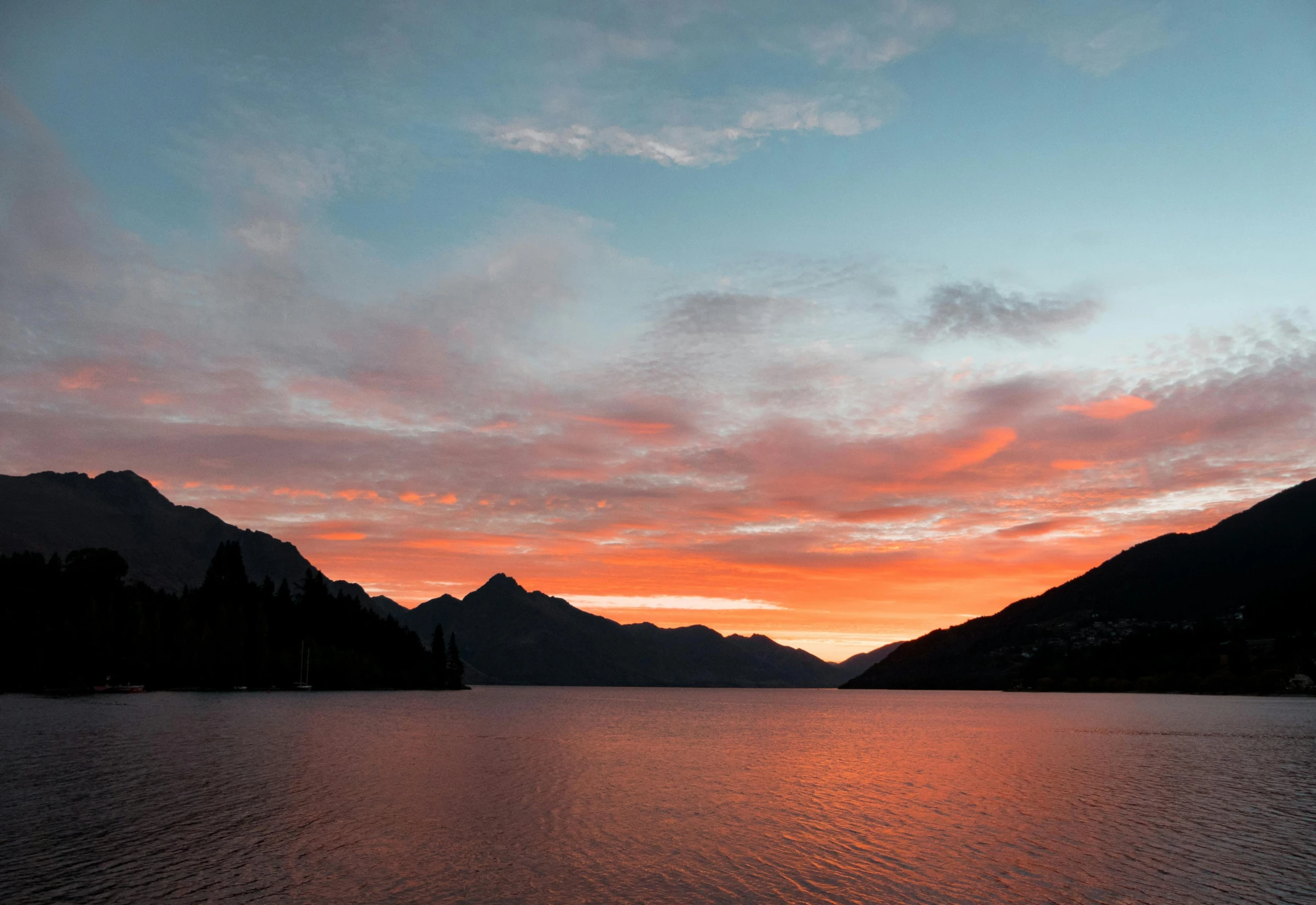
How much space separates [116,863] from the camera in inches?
1548

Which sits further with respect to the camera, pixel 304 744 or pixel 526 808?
pixel 304 744

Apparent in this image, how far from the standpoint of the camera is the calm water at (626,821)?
37844mm

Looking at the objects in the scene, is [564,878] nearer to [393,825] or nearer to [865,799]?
[393,825]

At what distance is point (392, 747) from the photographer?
101 m

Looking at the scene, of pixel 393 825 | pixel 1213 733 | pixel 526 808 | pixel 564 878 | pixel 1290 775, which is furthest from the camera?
pixel 1213 733

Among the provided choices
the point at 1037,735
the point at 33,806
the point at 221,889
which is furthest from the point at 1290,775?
the point at 33,806

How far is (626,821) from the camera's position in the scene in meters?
54.8

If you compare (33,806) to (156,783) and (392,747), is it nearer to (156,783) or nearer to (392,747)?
(156,783)

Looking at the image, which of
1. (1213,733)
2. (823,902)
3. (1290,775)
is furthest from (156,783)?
(1213,733)

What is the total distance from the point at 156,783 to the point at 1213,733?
158m

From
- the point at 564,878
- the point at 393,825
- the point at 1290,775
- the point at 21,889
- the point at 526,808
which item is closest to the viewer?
the point at 21,889

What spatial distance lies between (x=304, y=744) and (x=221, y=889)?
2778 inches

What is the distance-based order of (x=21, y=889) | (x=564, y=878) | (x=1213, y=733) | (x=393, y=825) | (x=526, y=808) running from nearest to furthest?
1. (x=21, y=889)
2. (x=564, y=878)
3. (x=393, y=825)
4. (x=526, y=808)
5. (x=1213, y=733)

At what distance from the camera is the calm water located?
124ft
